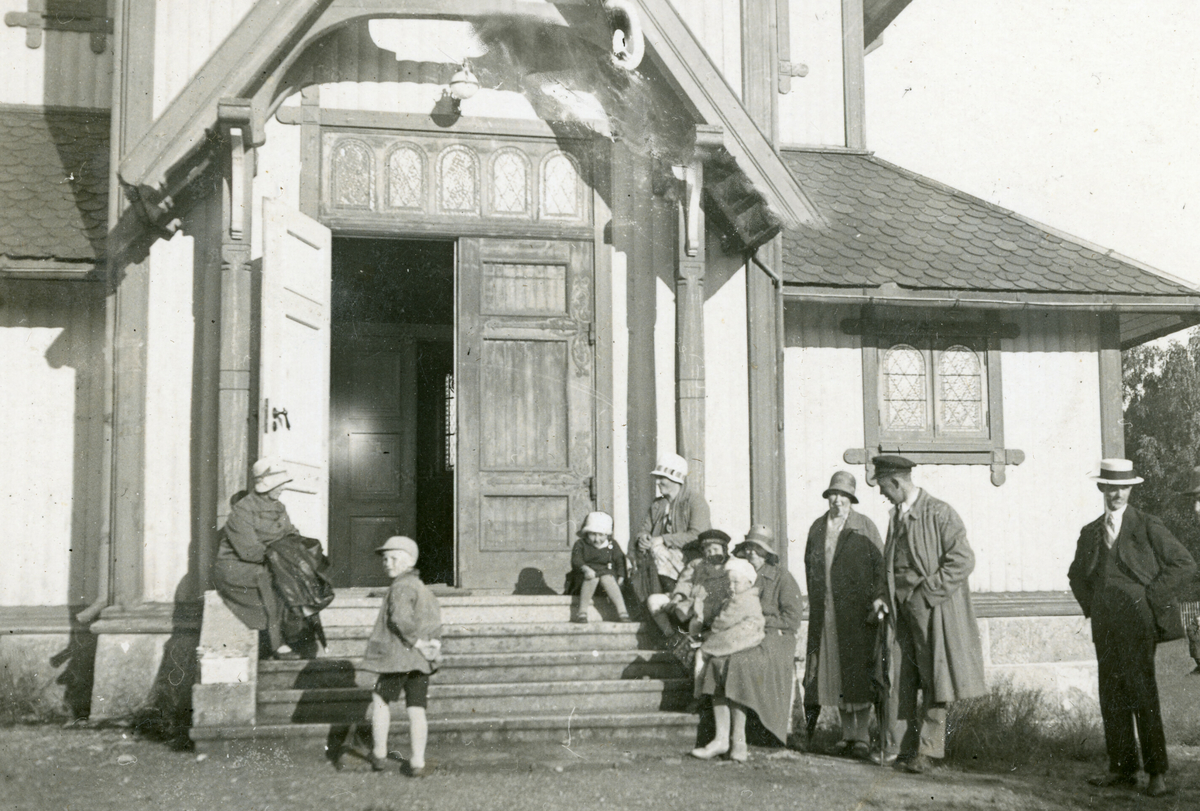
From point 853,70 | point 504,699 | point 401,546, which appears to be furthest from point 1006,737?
point 853,70

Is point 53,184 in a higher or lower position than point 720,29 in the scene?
lower

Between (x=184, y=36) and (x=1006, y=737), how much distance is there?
8073 millimetres

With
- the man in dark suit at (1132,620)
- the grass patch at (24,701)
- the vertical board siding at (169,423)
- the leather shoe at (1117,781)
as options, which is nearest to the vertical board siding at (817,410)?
the man in dark suit at (1132,620)

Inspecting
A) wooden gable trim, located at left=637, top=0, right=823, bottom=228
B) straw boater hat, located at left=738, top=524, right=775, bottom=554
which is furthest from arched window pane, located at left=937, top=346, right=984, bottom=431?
straw boater hat, located at left=738, top=524, right=775, bottom=554

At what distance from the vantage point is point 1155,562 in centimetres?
741

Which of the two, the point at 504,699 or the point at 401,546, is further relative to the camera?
the point at 504,699

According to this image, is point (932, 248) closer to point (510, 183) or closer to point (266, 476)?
point (510, 183)

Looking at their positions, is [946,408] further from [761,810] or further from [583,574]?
[761,810]

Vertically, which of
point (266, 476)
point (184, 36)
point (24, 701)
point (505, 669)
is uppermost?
point (184, 36)

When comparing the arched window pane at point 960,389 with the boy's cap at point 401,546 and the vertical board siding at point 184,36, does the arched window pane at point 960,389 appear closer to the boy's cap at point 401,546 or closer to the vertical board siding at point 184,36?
the boy's cap at point 401,546

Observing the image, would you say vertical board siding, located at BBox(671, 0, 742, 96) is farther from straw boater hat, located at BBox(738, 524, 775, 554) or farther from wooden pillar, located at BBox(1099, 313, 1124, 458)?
wooden pillar, located at BBox(1099, 313, 1124, 458)

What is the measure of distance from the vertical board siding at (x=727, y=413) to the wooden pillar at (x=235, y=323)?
3.55m

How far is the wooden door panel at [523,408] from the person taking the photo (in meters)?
10.2

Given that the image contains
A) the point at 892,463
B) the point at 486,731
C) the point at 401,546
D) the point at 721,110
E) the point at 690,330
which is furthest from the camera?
the point at 690,330
